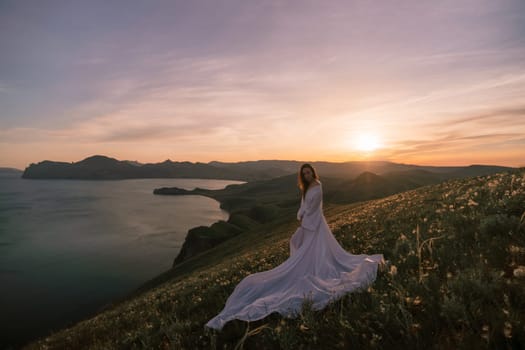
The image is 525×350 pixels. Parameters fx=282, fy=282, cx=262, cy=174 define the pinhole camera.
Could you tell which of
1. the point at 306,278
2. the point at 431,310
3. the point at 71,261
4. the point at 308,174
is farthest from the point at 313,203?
the point at 71,261

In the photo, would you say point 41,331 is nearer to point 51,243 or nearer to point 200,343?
point 200,343

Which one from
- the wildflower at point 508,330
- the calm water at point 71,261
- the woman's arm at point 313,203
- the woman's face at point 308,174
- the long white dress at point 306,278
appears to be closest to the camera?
the wildflower at point 508,330

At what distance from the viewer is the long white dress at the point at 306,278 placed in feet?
21.2

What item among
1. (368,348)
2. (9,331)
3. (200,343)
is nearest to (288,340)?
(368,348)

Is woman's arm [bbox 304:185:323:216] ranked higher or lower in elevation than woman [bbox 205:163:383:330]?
higher

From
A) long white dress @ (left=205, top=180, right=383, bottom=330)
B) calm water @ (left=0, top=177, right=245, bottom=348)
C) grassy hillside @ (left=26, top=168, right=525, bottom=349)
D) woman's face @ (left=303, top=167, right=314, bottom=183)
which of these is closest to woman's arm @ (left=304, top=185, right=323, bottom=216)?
long white dress @ (left=205, top=180, right=383, bottom=330)

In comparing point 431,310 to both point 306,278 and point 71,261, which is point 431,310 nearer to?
point 306,278

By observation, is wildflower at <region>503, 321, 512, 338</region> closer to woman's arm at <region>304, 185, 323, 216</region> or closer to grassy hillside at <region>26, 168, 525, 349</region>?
grassy hillside at <region>26, 168, 525, 349</region>

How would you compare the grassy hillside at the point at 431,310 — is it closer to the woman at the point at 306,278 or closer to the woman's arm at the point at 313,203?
the woman at the point at 306,278

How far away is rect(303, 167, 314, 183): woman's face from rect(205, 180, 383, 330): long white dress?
0.73 metres

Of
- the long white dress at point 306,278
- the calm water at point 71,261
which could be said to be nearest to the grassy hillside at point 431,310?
the long white dress at point 306,278

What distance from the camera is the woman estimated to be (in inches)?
255

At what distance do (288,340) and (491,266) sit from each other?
3.75 m

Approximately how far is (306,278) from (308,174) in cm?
461
